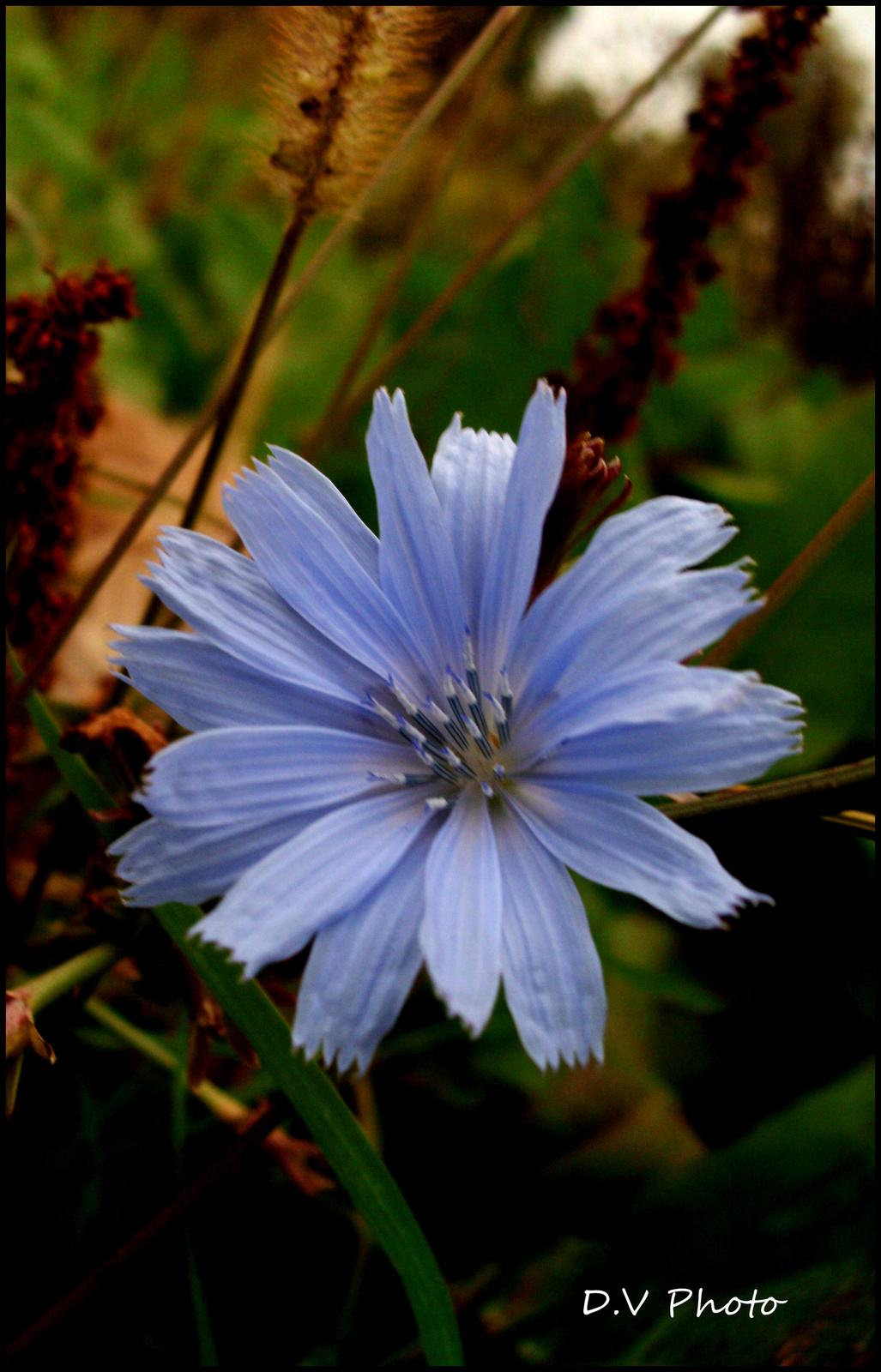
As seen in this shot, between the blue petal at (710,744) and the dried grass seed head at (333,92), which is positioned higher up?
the dried grass seed head at (333,92)

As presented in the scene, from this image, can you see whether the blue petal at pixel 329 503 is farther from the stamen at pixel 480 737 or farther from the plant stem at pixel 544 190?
the plant stem at pixel 544 190

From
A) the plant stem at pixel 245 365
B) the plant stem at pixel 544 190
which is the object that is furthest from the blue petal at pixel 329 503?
the plant stem at pixel 544 190

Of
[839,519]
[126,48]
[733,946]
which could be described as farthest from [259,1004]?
[126,48]

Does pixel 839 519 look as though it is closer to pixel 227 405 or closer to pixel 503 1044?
pixel 227 405

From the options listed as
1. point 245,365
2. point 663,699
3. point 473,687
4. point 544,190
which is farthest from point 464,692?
point 544,190

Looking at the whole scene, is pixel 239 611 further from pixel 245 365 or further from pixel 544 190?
pixel 544 190

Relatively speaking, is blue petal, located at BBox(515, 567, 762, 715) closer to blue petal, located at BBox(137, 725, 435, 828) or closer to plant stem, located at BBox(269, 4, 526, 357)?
blue petal, located at BBox(137, 725, 435, 828)
